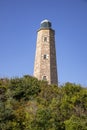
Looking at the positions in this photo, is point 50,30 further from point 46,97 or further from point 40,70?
point 46,97

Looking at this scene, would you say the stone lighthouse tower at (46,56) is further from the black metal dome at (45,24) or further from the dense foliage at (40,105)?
the dense foliage at (40,105)

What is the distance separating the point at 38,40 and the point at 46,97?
16.9 meters

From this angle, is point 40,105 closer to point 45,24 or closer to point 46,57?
point 46,57

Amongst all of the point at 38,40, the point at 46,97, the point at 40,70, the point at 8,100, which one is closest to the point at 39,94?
the point at 46,97

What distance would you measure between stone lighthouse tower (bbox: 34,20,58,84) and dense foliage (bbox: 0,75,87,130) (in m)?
10.5

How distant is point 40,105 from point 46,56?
55.3 feet

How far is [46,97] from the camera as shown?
21.4 m

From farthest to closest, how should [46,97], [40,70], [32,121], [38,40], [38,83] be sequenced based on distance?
[38,40]
[40,70]
[38,83]
[46,97]
[32,121]

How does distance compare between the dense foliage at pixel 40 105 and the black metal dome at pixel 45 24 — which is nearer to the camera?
the dense foliage at pixel 40 105

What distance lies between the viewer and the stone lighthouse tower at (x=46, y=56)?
3519cm

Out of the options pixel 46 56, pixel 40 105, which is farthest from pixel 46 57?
pixel 40 105

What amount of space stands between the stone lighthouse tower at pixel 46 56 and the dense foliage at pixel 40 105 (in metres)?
10.5

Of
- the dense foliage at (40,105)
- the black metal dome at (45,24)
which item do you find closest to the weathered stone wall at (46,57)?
the black metal dome at (45,24)

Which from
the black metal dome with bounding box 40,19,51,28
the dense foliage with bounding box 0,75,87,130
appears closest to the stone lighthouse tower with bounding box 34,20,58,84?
the black metal dome with bounding box 40,19,51,28
